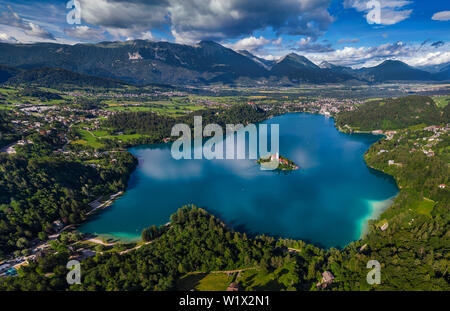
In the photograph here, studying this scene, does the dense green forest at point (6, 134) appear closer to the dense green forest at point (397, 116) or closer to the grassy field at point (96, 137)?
the grassy field at point (96, 137)

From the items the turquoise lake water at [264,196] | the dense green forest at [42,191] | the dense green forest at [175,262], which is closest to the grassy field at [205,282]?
the dense green forest at [175,262]

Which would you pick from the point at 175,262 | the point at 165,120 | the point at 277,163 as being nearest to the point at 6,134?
the point at 165,120

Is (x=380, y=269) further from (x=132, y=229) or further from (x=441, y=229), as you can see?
(x=132, y=229)

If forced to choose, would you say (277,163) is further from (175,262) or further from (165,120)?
(165,120)

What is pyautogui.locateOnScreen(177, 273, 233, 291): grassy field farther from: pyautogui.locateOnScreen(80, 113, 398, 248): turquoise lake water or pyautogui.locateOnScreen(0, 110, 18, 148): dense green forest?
pyautogui.locateOnScreen(0, 110, 18, 148): dense green forest

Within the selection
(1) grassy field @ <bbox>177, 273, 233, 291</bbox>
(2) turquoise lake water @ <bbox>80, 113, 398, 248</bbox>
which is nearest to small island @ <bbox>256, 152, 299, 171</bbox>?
(2) turquoise lake water @ <bbox>80, 113, 398, 248</bbox>
